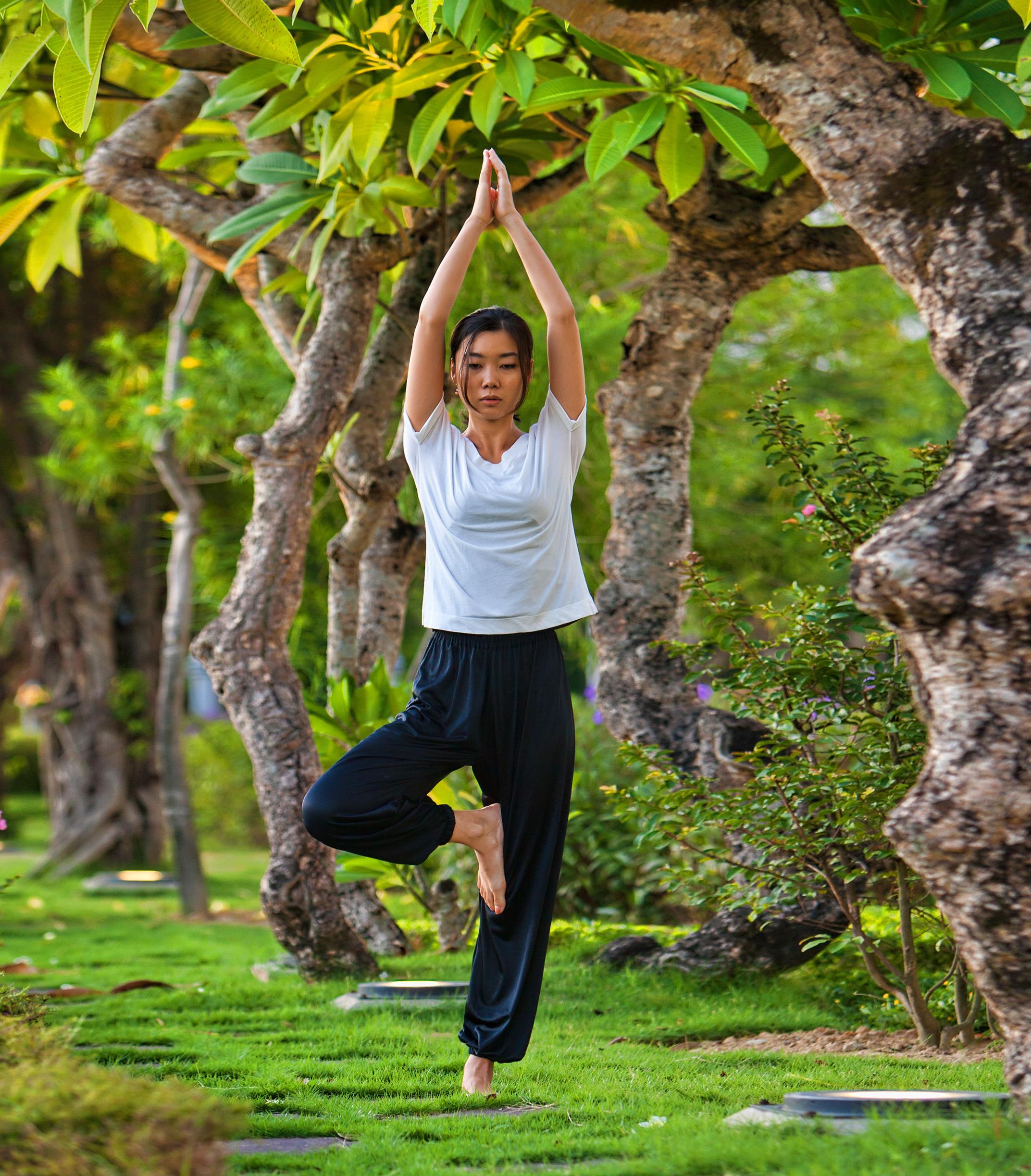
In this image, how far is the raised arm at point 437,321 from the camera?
282 cm

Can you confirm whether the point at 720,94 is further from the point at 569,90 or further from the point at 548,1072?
the point at 548,1072

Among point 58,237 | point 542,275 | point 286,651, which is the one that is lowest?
point 286,651

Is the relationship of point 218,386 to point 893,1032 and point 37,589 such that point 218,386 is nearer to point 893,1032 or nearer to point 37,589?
point 37,589

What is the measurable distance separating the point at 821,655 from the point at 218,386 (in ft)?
19.3

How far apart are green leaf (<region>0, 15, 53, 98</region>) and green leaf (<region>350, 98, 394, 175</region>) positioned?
110 cm

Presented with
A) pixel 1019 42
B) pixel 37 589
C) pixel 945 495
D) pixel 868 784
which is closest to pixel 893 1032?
pixel 868 784

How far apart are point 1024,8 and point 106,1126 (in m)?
2.58

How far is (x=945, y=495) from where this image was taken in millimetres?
2207

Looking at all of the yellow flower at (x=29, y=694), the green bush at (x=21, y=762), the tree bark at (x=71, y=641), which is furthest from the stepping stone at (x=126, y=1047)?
the green bush at (x=21, y=762)

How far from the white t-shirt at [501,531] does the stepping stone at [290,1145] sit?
1.07 metres

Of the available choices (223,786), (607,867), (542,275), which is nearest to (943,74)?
(542,275)

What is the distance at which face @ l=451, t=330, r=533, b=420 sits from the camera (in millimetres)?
2861

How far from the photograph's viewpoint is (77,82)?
2.67 meters

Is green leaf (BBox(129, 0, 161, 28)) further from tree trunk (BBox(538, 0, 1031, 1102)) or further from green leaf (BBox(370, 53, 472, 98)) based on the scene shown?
tree trunk (BBox(538, 0, 1031, 1102))
